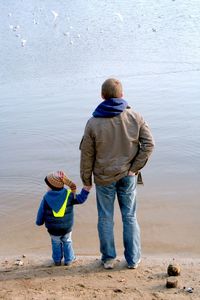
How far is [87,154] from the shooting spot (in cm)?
439

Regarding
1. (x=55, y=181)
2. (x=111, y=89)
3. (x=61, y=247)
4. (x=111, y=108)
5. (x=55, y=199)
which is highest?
(x=111, y=89)

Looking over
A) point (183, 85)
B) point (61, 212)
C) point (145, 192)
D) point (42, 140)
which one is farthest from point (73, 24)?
point (61, 212)

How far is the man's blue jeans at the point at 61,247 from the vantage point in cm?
471

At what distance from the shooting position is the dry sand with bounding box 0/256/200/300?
407cm

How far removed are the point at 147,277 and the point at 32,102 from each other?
722cm

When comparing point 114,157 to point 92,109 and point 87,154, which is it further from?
point 92,109

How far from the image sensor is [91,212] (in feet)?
19.6

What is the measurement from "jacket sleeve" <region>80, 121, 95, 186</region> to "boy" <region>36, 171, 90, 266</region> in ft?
0.41

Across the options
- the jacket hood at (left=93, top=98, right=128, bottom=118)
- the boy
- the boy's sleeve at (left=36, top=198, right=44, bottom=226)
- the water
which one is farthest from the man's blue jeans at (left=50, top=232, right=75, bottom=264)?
the jacket hood at (left=93, top=98, right=128, bottom=118)

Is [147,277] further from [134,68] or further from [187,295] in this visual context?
[134,68]

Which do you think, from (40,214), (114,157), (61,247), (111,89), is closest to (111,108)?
(111,89)

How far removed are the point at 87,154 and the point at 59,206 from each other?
22.9 inches

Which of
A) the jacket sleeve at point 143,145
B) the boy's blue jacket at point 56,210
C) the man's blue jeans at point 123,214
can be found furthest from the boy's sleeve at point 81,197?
the jacket sleeve at point 143,145

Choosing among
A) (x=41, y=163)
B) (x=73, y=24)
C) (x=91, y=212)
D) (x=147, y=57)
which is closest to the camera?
(x=91, y=212)
